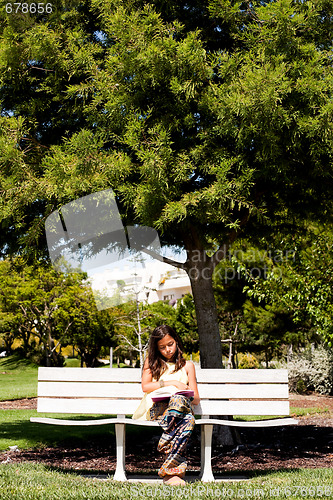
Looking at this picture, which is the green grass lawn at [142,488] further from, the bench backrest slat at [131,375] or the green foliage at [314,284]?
the green foliage at [314,284]

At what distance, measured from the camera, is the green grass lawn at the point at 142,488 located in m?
3.72

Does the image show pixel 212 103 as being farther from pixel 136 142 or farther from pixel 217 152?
pixel 136 142

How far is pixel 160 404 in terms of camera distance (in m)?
4.74

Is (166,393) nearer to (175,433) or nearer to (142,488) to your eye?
(175,433)

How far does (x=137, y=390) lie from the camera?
16.8ft

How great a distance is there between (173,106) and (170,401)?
300 cm

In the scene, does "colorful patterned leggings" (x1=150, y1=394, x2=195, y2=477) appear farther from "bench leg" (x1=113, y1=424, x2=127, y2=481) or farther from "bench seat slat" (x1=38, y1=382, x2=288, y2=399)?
"bench seat slat" (x1=38, y1=382, x2=288, y2=399)

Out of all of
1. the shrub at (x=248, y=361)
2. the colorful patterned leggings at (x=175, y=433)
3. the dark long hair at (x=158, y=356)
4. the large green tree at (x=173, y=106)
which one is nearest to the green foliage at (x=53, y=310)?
the shrub at (x=248, y=361)

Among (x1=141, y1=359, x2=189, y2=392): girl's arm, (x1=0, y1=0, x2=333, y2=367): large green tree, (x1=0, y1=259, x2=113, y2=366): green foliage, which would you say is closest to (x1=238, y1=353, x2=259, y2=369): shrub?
(x1=0, y1=259, x2=113, y2=366): green foliage

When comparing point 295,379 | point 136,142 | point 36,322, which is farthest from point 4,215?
point 36,322

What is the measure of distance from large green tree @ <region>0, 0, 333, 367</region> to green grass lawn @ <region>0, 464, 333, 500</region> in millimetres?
2332

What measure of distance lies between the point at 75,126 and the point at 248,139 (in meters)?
2.54

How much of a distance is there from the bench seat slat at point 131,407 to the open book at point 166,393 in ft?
1.41

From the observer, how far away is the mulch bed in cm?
617
